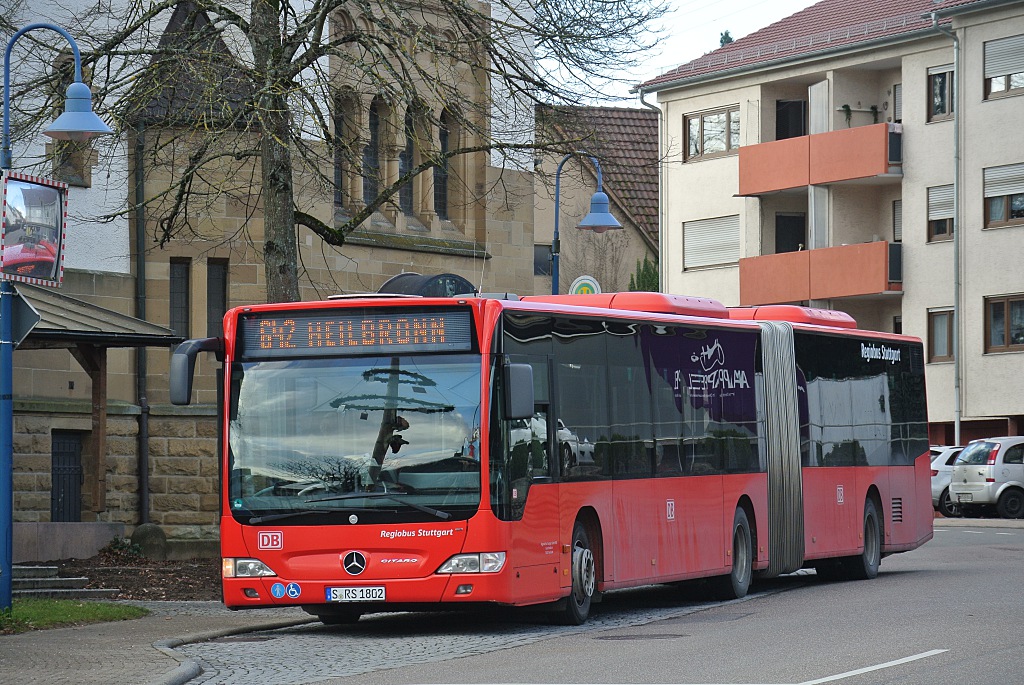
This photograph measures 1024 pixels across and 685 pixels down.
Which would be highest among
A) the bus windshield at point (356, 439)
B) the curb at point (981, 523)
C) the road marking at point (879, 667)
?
the bus windshield at point (356, 439)

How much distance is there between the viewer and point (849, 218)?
169 ft

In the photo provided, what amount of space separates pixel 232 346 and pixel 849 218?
37950 millimetres

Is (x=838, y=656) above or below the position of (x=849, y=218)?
below

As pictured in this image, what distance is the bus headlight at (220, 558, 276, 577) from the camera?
15203 millimetres

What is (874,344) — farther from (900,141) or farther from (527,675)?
(900,141)

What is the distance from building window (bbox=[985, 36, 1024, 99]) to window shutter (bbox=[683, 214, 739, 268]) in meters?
10.1

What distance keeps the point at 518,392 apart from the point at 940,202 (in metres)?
35.8

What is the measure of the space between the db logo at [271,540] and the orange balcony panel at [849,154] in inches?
1444

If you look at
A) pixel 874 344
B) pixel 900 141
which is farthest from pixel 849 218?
pixel 874 344

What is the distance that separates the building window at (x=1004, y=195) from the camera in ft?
152

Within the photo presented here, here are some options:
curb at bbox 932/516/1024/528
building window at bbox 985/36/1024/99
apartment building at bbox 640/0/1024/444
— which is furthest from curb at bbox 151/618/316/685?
building window at bbox 985/36/1024/99

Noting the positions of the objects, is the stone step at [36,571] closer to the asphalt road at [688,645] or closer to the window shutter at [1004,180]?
the asphalt road at [688,645]

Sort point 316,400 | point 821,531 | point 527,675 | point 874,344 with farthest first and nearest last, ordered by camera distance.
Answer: point 874,344 → point 821,531 → point 316,400 → point 527,675

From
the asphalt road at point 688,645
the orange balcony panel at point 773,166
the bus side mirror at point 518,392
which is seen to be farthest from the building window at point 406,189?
the orange balcony panel at point 773,166
